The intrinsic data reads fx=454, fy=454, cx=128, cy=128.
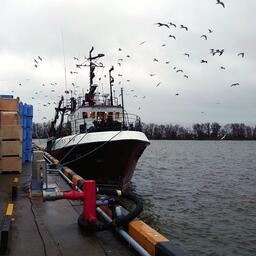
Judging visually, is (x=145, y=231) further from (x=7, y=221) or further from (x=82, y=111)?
(x=82, y=111)

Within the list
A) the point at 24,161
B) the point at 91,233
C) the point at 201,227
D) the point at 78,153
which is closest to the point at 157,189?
the point at 78,153

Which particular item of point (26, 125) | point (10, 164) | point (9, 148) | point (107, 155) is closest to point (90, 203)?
point (9, 148)

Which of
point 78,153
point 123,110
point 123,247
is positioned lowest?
point 123,247

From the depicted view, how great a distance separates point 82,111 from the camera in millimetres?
23844

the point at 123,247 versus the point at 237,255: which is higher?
the point at 123,247

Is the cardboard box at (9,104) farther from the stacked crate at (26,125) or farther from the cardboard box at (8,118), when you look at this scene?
the stacked crate at (26,125)

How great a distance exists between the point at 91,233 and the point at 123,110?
1610 centimetres

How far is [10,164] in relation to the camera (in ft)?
54.9

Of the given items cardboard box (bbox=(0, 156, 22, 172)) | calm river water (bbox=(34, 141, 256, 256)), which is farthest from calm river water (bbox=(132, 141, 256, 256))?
cardboard box (bbox=(0, 156, 22, 172))

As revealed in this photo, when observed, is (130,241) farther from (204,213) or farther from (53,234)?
(204,213)

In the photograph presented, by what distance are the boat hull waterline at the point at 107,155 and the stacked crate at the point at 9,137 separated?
418 cm

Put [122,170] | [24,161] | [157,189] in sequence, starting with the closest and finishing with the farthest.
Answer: [122,170], [24,161], [157,189]

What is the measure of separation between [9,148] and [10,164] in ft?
2.38

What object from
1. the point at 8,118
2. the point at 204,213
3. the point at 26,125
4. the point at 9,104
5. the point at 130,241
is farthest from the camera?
the point at 26,125
